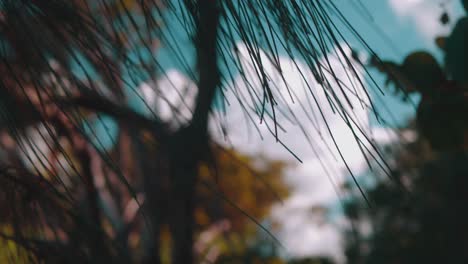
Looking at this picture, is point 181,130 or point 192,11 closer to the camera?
point 192,11

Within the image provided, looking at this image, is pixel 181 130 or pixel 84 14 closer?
pixel 84 14

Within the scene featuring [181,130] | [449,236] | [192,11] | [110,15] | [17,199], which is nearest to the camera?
[192,11]

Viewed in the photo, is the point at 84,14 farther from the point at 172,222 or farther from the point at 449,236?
the point at 449,236

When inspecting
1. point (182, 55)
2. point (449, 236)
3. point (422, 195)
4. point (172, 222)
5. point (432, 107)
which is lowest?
point (432, 107)

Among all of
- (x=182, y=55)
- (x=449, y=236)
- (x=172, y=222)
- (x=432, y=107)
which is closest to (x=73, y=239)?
(x=182, y=55)

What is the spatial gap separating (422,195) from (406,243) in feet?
3.36

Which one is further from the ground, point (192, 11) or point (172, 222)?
point (172, 222)

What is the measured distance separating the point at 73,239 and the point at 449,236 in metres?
9.52

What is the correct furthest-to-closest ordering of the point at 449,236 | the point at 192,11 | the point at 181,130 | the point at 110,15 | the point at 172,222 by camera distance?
1. the point at 449,236
2. the point at 172,222
3. the point at 181,130
4. the point at 110,15
5. the point at 192,11

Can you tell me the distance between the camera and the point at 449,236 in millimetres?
9688

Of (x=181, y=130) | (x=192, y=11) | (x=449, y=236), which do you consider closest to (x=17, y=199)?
(x=181, y=130)

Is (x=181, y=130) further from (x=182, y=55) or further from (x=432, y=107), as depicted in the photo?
(x=432, y=107)

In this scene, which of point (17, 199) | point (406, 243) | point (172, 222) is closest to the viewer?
point (17, 199)

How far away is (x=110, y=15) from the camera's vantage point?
94cm
